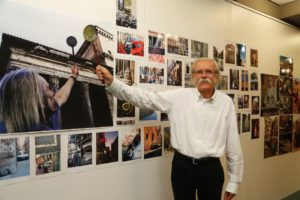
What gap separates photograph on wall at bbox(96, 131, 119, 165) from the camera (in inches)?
63.1

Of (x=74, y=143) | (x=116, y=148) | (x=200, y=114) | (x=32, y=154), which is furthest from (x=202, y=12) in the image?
(x=32, y=154)

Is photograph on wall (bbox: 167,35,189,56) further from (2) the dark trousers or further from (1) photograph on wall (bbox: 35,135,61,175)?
(1) photograph on wall (bbox: 35,135,61,175)

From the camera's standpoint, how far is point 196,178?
1622mm

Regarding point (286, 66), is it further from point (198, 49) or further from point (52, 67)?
point (52, 67)

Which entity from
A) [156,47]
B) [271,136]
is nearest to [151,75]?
[156,47]

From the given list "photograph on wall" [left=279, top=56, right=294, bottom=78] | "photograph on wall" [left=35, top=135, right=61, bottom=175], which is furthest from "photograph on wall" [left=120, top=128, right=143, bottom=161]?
"photograph on wall" [left=279, top=56, right=294, bottom=78]

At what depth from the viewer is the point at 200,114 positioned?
5.41ft

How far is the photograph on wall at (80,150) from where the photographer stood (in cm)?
Result: 148

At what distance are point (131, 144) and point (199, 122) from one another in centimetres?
47

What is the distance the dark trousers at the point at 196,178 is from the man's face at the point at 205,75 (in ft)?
1.47

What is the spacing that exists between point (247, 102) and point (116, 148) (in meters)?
1.57

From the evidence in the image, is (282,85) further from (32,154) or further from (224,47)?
(32,154)

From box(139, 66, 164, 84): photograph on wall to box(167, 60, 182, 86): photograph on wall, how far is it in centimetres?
7

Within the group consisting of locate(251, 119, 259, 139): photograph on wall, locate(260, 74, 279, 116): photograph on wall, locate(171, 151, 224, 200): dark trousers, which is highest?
locate(260, 74, 279, 116): photograph on wall
